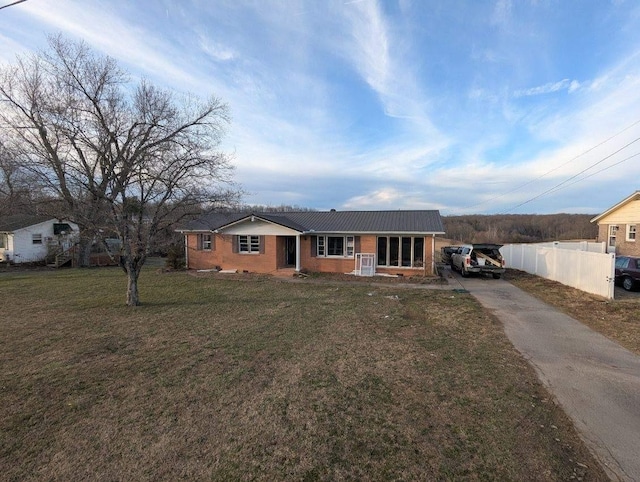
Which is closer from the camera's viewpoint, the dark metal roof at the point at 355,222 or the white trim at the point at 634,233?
the dark metal roof at the point at 355,222

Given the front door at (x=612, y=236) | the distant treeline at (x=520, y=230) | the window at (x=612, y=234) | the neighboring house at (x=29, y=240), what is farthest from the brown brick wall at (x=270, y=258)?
A: the distant treeline at (x=520, y=230)

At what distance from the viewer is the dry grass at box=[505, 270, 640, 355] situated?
7538 mm

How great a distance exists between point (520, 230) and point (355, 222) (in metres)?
67.0

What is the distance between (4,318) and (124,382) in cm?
704

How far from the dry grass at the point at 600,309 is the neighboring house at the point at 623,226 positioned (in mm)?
12252

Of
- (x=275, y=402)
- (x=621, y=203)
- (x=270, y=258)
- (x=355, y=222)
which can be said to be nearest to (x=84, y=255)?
(x=270, y=258)

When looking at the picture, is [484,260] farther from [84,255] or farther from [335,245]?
[84,255]

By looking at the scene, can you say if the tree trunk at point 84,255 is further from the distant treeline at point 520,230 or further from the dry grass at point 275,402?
the distant treeline at point 520,230

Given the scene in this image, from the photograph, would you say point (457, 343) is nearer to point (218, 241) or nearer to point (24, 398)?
point (24, 398)

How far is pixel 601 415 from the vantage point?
4.02m

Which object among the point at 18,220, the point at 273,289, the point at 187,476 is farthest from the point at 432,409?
the point at 18,220

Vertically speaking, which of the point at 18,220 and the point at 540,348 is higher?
the point at 18,220

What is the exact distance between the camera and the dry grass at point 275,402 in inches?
121

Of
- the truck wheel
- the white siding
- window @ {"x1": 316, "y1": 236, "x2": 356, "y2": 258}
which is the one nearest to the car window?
the truck wheel
